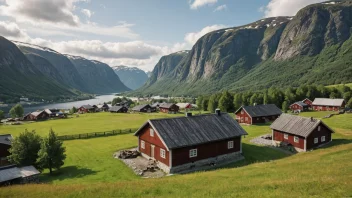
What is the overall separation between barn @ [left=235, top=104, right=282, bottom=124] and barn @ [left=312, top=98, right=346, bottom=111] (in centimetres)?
4374

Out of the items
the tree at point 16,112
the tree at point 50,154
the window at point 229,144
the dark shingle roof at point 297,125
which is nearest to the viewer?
the tree at point 50,154

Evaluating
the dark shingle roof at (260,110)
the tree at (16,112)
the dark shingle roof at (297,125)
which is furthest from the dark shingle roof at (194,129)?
the tree at (16,112)

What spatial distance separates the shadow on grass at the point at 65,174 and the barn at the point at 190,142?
993 centimetres

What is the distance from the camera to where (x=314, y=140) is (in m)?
47.8

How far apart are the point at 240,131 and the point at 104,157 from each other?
23.5m

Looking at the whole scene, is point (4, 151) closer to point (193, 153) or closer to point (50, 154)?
point (50, 154)

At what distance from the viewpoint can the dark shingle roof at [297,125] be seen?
47156 mm

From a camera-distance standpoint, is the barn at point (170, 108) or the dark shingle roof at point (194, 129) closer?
the dark shingle roof at point (194, 129)

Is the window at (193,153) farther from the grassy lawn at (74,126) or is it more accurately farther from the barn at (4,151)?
the grassy lawn at (74,126)

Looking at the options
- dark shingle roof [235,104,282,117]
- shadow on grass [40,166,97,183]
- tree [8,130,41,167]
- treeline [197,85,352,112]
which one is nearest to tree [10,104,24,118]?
treeline [197,85,352,112]

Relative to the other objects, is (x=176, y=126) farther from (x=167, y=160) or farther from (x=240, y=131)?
(x=240, y=131)

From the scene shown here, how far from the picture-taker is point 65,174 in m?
34.1

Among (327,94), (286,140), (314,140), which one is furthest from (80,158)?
(327,94)

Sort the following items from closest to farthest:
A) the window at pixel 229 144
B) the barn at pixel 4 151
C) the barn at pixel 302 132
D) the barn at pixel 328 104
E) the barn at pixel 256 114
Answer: the barn at pixel 4 151
the window at pixel 229 144
the barn at pixel 302 132
the barn at pixel 256 114
the barn at pixel 328 104
